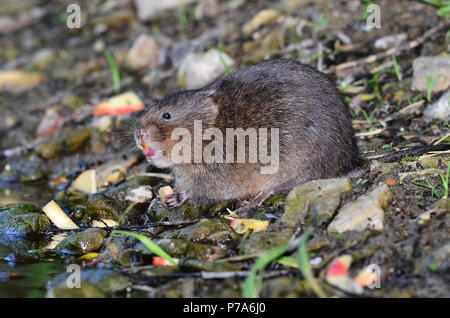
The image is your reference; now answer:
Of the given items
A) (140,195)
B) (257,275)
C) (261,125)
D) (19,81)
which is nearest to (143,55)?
(19,81)

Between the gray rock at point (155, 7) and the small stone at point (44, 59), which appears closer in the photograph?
the small stone at point (44, 59)

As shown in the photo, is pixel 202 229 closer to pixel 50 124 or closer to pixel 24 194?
pixel 24 194

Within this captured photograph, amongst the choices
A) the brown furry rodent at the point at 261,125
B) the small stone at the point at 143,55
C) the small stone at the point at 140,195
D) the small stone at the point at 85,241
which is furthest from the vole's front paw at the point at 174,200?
the small stone at the point at 143,55

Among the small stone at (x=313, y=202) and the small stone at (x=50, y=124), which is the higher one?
the small stone at (x=50, y=124)

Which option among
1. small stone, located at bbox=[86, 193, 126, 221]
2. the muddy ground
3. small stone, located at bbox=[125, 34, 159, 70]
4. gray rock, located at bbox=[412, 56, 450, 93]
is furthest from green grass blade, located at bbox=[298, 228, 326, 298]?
small stone, located at bbox=[125, 34, 159, 70]

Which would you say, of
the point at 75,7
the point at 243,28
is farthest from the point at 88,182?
the point at 75,7

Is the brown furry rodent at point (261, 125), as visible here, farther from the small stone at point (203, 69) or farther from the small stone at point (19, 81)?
the small stone at point (19, 81)
